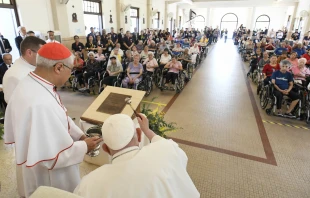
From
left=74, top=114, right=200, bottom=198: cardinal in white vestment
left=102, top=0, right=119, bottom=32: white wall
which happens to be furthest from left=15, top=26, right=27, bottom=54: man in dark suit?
left=74, top=114, right=200, bottom=198: cardinal in white vestment

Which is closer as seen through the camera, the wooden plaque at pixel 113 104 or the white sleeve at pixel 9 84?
the white sleeve at pixel 9 84

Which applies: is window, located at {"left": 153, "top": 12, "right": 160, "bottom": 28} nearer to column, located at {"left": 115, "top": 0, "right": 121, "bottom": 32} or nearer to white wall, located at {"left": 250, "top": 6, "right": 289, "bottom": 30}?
column, located at {"left": 115, "top": 0, "right": 121, "bottom": 32}

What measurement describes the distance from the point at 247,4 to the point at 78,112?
20.6 metres

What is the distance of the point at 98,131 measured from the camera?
5.69 ft

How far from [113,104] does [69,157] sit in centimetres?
104

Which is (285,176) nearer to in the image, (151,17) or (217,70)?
(217,70)

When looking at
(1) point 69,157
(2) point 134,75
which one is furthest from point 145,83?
(1) point 69,157

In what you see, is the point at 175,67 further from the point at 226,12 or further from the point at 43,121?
the point at 226,12

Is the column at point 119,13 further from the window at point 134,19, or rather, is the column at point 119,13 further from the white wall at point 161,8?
the white wall at point 161,8

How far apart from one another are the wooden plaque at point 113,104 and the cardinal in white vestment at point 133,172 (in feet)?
3.49

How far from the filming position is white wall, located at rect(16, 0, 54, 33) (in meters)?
6.02

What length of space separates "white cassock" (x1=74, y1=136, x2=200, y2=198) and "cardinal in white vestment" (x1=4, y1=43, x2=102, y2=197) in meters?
0.29

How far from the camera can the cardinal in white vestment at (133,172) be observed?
0.89m

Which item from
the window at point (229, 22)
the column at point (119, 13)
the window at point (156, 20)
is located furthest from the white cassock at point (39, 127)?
the window at point (229, 22)
